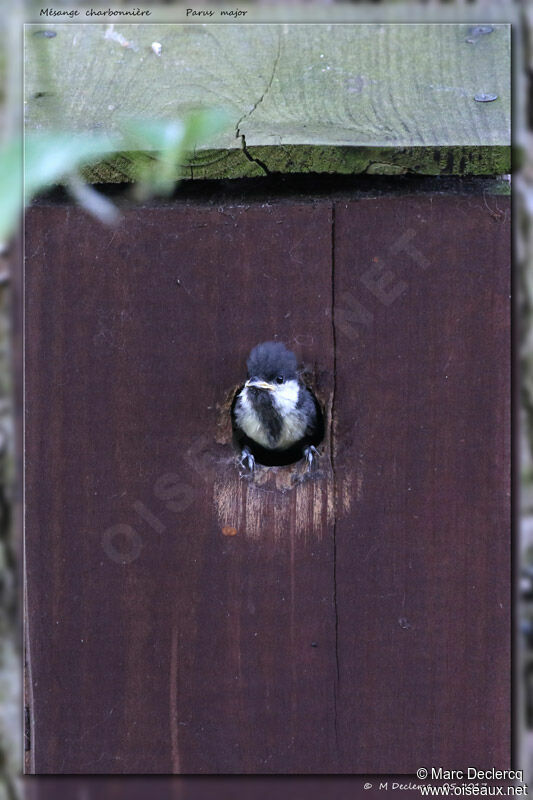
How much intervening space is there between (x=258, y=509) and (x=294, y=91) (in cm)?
95

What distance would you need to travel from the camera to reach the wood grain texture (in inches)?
79.4

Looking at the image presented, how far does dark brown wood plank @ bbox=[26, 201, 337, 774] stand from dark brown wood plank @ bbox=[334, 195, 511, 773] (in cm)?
6

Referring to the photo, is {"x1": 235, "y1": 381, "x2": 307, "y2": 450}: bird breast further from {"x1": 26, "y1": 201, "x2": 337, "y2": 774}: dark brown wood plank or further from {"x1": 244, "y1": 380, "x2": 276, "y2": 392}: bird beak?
{"x1": 26, "y1": 201, "x2": 337, "y2": 774}: dark brown wood plank

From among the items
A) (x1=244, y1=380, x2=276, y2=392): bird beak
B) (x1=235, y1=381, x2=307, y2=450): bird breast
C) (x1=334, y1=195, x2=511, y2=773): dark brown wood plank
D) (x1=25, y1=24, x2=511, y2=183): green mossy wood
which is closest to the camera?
(x1=25, y1=24, x2=511, y2=183): green mossy wood

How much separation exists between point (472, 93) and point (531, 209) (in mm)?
1787

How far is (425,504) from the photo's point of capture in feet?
6.71

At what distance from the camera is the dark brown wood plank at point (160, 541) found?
204 cm

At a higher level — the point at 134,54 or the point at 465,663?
the point at 134,54

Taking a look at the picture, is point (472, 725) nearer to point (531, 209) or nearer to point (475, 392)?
point (475, 392)

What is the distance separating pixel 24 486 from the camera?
209 centimetres

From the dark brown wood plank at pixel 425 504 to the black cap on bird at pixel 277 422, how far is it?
0.68 feet

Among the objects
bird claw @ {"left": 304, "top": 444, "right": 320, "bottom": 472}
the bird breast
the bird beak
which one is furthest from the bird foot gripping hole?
the bird breast

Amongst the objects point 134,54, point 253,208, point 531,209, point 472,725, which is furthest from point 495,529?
point 531,209

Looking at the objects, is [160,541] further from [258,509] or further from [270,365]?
[270,365]
